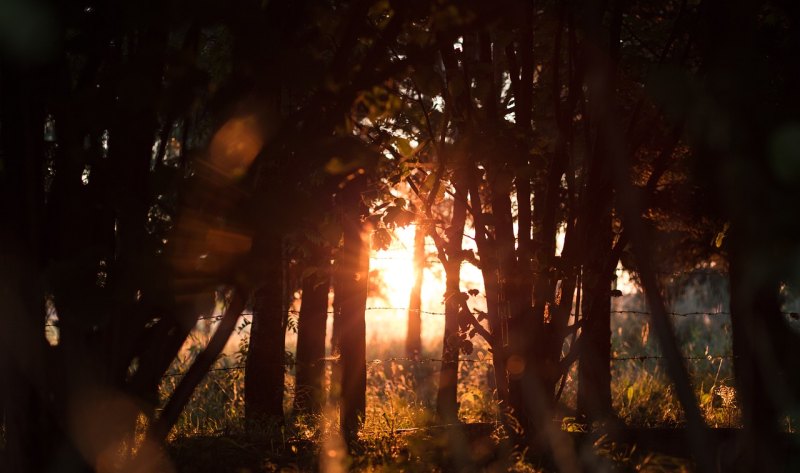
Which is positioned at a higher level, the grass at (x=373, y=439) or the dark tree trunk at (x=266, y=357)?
the dark tree trunk at (x=266, y=357)

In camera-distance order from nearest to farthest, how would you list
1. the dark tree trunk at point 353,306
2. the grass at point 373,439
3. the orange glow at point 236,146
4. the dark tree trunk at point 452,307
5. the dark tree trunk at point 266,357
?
the orange glow at point 236,146
the grass at point 373,439
the dark tree trunk at point 452,307
the dark tree trunk at point 353,306
the dark tree trunk at point 266,357

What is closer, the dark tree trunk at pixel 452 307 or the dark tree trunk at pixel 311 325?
the dark tree trunk at pixel 452 307

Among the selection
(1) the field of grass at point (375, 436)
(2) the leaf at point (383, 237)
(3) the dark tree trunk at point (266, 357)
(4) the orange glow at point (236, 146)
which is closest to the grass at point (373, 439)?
(1) the field of grass at point (375, 436)

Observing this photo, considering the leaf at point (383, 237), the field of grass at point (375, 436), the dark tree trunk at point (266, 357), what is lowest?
the field of grass at point (375, 436)

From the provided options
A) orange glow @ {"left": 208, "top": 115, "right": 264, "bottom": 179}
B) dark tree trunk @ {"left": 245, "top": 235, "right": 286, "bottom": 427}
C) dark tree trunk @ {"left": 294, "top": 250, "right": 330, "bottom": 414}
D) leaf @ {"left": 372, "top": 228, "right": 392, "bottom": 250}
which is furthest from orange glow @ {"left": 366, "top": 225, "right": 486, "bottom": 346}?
orange glow @ {"left": 208, "top": 115, "right": 264, "bottom": 179}

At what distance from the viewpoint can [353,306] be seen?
24.0 ft

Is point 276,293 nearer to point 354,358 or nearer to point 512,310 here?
point 354,358

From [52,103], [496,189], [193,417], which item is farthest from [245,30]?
[193,417]

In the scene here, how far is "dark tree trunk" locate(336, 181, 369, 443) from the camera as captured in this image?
6.45m

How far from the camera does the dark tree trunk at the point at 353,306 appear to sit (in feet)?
21.2

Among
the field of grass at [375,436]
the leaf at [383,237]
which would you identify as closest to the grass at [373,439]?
the field of grass at [375,436]

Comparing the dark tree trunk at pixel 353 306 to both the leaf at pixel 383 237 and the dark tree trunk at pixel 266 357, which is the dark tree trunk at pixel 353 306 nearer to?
the dark tree trunk at pixel 266 357

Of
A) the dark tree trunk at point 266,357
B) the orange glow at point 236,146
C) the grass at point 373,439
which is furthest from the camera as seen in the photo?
the dark tree trunk at point 266,357

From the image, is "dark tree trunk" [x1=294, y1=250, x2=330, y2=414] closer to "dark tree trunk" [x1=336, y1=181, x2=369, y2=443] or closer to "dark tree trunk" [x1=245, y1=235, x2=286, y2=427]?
"dark tree trunk" [x1=245, y1=235, x2=286, y2=427]
